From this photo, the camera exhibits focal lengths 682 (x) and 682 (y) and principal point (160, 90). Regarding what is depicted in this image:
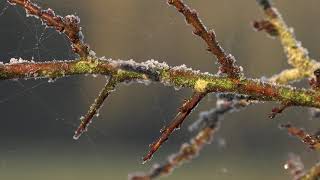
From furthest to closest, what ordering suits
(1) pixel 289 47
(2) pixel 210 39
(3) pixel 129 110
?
(3) pixel 129 110 < (1) pixel 289 47 < (2) pixel 210 39

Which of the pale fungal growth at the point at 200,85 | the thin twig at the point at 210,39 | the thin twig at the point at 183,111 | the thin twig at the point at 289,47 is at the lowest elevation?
the thin twig at the point at 183,111

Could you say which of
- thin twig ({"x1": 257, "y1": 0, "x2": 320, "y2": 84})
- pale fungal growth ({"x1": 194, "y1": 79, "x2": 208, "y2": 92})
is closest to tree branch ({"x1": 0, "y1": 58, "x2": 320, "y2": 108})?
pale fungal growth ({"x1": 194, "y1": 79, "x2": 208, "y2": 92})

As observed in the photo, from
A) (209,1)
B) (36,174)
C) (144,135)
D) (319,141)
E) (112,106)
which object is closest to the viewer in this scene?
(319,141)

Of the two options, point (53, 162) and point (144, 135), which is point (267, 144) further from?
point (53, 162)

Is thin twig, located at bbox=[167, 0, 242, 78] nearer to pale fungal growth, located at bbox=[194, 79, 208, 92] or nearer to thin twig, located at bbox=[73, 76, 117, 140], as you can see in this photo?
pale fungal growth, located at bbox=[194, 79, 208, 92]

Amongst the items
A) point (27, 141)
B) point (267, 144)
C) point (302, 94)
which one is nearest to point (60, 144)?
point (27, 141)

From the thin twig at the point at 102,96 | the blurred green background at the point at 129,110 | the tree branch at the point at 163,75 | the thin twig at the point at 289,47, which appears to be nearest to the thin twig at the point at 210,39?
the tree branch at the point at 163,75

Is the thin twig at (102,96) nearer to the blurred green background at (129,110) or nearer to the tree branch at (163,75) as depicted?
the tree branch at (163,75)

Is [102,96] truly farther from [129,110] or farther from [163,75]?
[129,110]

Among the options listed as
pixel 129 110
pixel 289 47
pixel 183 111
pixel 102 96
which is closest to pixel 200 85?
pixel 183 111
